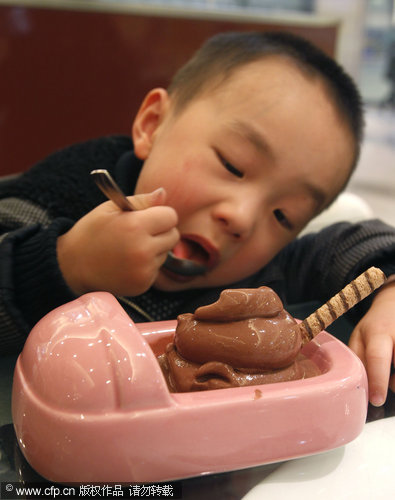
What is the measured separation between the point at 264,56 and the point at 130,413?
52 cm

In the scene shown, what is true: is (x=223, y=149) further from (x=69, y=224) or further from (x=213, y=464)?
(x=213, y=464)

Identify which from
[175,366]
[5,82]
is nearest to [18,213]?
[175,366]

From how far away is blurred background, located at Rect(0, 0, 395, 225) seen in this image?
3.95ft

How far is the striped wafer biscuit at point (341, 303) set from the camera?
365mm

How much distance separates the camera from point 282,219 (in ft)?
2.05

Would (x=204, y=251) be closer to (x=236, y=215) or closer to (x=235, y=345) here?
(x=236, y=215)

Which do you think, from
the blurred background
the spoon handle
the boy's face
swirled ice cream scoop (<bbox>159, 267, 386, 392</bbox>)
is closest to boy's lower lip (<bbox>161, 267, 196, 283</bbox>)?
the boy's face

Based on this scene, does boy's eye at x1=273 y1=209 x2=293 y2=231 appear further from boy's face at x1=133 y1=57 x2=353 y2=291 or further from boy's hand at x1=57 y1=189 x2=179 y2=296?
boy's hand at x1=57 y1=189 x2=179 y2=296

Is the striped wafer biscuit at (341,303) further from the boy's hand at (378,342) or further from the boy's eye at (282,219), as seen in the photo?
the boy's eye at (282,219)

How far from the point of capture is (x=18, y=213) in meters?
0.63

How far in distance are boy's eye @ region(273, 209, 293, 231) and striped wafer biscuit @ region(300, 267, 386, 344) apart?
24 centimetres

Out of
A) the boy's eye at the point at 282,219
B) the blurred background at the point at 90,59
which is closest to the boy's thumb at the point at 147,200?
the boy's eye at the point at 282,219

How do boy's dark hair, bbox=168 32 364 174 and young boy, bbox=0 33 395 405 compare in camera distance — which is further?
boy's dark hair, bbox=168 32 364 174

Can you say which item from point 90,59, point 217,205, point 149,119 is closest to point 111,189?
point 217,205
